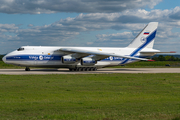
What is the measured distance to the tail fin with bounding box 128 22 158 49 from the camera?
4112 centimetres

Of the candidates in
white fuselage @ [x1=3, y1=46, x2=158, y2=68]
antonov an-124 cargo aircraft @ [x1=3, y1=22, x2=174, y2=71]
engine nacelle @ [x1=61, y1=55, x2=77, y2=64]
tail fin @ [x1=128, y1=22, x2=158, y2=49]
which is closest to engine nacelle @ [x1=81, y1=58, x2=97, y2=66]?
antonov an-124 cargo aircraft @ [x1=3, y1=22, x2=174, y2=71]

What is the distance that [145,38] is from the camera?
41281 mm

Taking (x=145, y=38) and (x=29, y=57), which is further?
(x=145, y=38)

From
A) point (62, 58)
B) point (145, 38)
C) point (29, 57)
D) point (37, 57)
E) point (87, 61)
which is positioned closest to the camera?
point (29, 57)

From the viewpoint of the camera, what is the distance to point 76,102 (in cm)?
1054

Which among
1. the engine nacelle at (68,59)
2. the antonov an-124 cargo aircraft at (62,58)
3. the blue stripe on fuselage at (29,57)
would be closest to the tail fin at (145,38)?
the antonov an-124 cargo aircraft at (62,58)

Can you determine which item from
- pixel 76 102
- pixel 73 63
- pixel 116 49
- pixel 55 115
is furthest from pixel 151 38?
pixel 55 115

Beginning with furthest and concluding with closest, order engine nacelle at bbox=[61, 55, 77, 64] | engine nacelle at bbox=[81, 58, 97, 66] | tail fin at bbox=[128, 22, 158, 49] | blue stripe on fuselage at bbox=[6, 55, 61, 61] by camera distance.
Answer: tail fin at bbox=[128, 22, 158, 49] → engine nacelle at bbox=[81, 58, 97, 66] → engine nacelle at bbox=[61, 55, 77, 64] → blue stripe on fuselage at bbox=[6, 55, 61, 61]

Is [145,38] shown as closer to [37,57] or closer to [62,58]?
[62,58]

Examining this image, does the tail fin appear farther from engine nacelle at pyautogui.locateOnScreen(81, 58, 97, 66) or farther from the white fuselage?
the white fuselage

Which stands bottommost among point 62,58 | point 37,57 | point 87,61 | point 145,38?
point 87,61

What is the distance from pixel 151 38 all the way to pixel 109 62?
31.3 feet

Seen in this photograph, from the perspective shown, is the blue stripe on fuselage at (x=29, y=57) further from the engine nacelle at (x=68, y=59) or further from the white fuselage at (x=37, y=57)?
the engine nacelle at (x=68, y=59)

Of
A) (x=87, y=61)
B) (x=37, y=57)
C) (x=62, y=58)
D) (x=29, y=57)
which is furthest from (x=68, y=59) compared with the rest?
(x=29, y=57)
